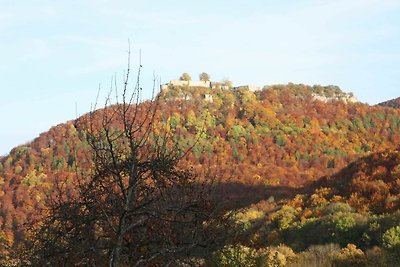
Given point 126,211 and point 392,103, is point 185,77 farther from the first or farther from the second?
point 126,211

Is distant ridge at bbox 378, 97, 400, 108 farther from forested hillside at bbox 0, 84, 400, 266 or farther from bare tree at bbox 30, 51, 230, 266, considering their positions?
bare tree at bbox 30, 51, 230, 266

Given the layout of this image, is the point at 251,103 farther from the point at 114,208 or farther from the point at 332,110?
the point at 114,208

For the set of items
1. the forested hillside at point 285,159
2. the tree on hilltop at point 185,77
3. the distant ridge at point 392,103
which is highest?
the tree on hilltop at point 185,77

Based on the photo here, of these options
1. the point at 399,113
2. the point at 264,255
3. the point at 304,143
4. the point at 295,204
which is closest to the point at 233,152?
the point at 304,143

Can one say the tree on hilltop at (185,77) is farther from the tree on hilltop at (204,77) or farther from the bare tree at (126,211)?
the bare tree at (126,211)

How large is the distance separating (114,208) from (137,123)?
1.01 m

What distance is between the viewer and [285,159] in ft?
289

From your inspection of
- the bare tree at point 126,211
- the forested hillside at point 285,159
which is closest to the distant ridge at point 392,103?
the forested hillside at point 285,159

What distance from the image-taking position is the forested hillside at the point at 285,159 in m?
28.5

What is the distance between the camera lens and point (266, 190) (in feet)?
209

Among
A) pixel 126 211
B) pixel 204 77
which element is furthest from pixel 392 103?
pixel 126 211

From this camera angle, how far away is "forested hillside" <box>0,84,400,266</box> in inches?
1123

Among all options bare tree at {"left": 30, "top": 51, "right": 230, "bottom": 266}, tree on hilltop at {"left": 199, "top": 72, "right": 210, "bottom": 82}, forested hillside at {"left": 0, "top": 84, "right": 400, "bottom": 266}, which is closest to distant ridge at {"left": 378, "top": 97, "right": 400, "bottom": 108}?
forested hillside at {"left": 0, "top": 84, "right": 400, "bottom": 266}

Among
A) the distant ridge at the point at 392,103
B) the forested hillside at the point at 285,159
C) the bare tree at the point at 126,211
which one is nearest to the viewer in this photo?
the bare tree at the point at 126,211
